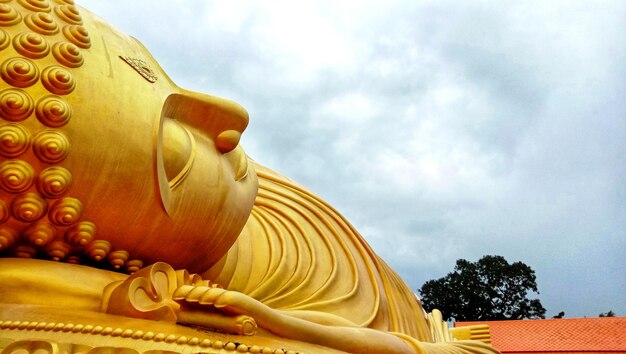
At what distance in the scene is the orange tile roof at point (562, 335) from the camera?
824 centimetres

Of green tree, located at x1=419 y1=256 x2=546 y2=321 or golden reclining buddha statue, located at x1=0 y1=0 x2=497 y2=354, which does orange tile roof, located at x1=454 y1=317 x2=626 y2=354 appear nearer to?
golden reclining buddha statue, located at x1=0 y1=0 x2=497 y2=354

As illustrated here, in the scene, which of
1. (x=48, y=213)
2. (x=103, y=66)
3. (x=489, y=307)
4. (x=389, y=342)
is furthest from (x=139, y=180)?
(x=489, y=307)

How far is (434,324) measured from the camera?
3.47 meters

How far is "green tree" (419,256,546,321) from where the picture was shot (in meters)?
20.2

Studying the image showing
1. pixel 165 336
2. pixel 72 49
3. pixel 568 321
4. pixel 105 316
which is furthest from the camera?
pixel 568 321

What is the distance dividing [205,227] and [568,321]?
885cm

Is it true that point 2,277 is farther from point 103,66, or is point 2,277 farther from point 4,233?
point 103,66

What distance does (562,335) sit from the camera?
866cm

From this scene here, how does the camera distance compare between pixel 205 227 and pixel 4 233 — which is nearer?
pixel 4 233

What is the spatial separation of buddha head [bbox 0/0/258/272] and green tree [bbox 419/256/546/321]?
1953 cm

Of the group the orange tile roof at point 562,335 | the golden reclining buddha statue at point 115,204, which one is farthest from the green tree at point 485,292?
the golden reclining buddha statue at point 115,204

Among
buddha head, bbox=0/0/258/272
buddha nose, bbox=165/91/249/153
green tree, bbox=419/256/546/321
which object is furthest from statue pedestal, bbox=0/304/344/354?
green tree, bbox=419/256/546/321

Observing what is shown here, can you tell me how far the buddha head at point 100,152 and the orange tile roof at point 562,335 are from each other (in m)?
7.59

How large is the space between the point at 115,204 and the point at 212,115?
498 mm
